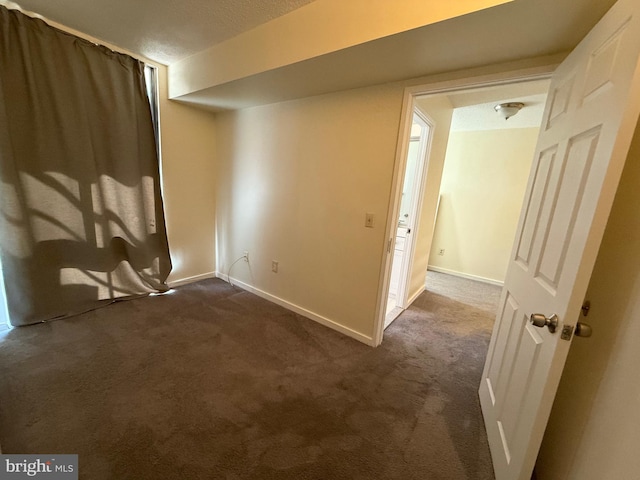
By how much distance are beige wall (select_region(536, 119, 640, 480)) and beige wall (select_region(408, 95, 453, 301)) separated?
185 centimetres

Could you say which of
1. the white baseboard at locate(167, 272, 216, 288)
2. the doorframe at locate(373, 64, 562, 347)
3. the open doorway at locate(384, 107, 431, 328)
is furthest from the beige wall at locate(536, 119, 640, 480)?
the white baseboard at locate(167, 272, 216, 288)

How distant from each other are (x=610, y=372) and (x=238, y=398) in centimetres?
174

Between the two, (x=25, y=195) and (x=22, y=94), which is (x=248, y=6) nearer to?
(x=22, y=94)

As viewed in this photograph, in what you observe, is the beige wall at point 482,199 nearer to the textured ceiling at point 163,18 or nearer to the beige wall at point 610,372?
the beige wall at point 610,372

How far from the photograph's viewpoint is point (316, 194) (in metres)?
2.38

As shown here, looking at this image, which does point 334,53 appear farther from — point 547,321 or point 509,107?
point 509,107

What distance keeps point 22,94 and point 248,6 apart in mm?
1844

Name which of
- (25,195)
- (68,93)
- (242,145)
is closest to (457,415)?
(242,145)

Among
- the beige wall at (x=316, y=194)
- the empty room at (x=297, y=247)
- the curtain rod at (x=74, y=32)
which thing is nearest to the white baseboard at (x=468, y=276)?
the empty room at (x=297, y=247)

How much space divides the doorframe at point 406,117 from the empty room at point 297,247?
0.02 meters

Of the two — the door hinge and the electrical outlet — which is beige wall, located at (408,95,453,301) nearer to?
the electrical outlet

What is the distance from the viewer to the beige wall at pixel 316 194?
6.71 ft

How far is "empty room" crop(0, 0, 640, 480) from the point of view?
0.95 m

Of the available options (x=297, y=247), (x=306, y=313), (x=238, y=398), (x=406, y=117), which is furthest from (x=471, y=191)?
(x=238, y=398)
